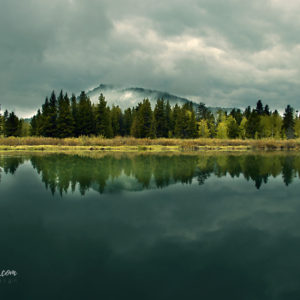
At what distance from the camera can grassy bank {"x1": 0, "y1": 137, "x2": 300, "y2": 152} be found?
4544cm

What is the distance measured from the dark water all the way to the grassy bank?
3318 cm

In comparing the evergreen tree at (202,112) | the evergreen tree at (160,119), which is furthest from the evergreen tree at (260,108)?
the evergreen tree at (160,119)

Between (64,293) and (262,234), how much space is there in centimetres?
530

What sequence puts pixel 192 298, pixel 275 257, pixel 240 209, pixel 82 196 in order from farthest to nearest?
pixel 82 196 < pixel 240 209 < pixel 275 257 < pixel 192 298

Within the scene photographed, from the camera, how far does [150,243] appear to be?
6.44 m

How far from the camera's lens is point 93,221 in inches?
316

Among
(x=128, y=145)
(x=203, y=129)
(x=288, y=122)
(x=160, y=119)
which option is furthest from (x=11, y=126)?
(x=288, y=122)

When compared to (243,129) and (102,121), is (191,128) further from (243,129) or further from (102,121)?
(102,121)

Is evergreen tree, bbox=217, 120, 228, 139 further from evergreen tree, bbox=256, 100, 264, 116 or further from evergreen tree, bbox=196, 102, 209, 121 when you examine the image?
evergreen tree, bbox=256, 100, 264, 116

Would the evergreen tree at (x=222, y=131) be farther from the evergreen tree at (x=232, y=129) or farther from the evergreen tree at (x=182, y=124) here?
the evergreen tree at (x=182, y=124)

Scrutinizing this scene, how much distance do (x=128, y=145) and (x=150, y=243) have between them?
44434mm

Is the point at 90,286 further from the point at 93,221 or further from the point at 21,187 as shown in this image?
the point at 21,187

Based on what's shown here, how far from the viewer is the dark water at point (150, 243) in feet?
15.2

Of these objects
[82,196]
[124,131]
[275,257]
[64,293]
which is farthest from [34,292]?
[124,131]
